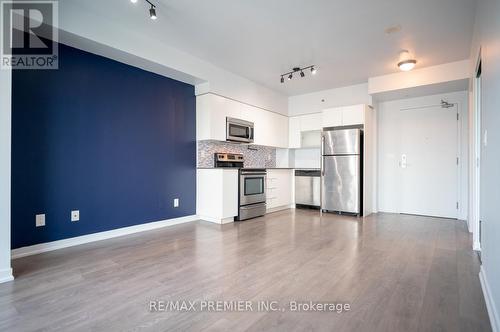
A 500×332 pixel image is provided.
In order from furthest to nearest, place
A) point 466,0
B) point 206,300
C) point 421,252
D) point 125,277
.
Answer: point 421,252 < point 466,0 < point 125,277 < point 206,300

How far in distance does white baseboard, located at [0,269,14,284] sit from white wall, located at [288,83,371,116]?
5526 mm

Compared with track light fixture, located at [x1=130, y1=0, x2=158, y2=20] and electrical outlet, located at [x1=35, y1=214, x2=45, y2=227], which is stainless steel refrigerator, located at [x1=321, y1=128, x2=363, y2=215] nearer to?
track light fixture, located at [x1=130, y1=0, x2=158, y2=20]

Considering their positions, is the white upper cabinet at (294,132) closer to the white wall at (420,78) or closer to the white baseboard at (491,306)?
the white wall at (420,78)

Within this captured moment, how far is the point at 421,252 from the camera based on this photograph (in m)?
2.94

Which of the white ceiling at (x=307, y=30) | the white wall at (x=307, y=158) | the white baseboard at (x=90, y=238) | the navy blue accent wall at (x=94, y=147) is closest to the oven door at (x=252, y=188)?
the navy blue accent wall at (x=94, y=147)

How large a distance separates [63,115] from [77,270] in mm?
1787

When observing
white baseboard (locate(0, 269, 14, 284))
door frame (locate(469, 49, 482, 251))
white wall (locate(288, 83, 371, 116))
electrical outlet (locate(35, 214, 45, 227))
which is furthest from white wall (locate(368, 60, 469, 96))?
white baseboard (locate(0, 269, 14, 284))

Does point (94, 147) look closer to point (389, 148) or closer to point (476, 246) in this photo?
point (476, 246)

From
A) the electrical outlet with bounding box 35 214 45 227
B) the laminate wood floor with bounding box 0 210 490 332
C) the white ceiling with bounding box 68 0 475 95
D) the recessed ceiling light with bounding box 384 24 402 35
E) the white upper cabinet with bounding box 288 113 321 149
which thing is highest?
the white ceiling with bounding box 68 0 475 95

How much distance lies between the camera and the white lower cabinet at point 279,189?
5.43 m

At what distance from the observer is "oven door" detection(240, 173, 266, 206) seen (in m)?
4.68

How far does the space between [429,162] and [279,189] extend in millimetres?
2936

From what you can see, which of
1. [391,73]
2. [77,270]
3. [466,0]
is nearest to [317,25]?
[466,0]

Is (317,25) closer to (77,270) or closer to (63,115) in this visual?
(63,115)
